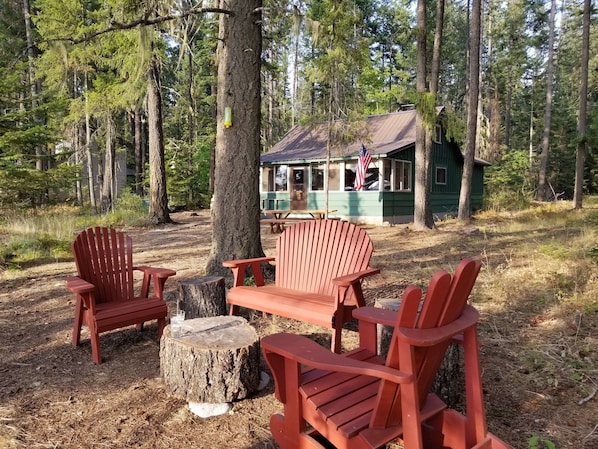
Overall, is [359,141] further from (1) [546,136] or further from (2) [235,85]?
(1) [546,136]

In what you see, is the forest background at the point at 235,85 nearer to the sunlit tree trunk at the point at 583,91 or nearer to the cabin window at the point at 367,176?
the sunlit tree trunk at the point at 583,91

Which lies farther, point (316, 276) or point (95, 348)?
point (316, 276)

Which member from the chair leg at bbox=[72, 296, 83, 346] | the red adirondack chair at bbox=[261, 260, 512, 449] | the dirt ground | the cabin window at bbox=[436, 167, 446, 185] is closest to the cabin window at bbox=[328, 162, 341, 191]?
the cabin window at bbox=[436, 167, 446, 185]

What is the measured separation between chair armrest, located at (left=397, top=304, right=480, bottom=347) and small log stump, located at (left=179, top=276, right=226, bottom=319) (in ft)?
8.10

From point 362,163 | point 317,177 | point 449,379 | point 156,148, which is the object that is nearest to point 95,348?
point 449,379

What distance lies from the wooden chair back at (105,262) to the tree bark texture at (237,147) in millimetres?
1229

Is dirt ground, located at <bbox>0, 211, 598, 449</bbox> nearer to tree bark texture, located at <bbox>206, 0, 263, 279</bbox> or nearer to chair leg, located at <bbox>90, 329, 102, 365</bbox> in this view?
chair leg, located at <bbox>90, 329, 102, 365</bbox>

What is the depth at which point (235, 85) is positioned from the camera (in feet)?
15.8

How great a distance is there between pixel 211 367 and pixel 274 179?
15.8 meters

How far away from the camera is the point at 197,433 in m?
2.19

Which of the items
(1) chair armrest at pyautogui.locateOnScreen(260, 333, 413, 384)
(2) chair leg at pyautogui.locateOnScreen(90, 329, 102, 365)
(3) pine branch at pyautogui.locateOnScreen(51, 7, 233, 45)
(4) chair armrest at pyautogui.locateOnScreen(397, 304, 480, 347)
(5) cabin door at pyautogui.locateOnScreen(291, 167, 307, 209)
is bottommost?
(2) chair leg at pyautogui.locateOnScreen(90, 329, 102, 365)

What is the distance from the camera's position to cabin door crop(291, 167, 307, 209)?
55.2 feet

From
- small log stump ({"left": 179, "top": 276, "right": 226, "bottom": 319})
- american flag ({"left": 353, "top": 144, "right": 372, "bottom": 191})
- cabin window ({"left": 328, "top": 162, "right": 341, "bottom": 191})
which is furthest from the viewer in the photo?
cabin window ({"left": 328, "top": 162, "right": 341, "bottom": 191})

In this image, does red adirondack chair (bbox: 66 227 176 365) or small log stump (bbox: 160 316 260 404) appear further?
red adirondack chair (bbox: 66 227 176 365)
